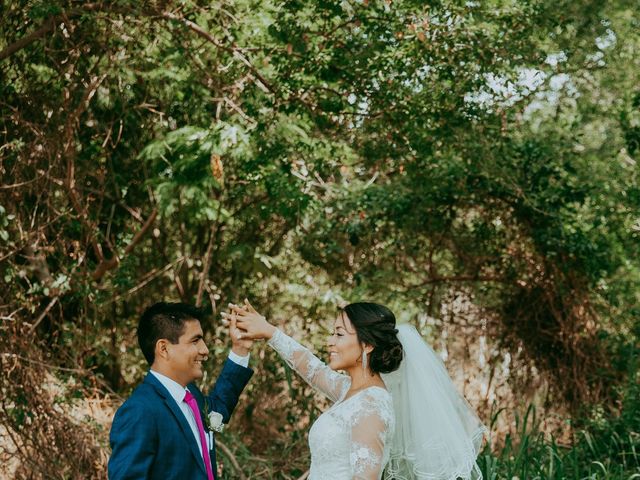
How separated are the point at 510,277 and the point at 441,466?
5205 mm

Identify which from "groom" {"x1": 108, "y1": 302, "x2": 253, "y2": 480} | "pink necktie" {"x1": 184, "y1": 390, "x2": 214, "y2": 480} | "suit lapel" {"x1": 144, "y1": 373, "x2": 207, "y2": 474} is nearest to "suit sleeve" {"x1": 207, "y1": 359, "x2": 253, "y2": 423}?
"groom" {"x1": 108, "y1": 302, "x2": 253, "y2": 480}

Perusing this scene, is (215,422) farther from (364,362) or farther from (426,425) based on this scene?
(426,425)

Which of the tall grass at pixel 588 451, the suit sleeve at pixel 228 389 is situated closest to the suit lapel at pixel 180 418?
the suit sleeve at pixel 228 389

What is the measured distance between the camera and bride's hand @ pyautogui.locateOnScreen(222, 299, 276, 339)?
153 inches

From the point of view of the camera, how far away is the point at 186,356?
3.37 meters

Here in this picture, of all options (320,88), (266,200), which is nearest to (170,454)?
(320,88)

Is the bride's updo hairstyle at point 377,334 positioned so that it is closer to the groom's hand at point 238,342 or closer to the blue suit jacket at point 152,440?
the groom's hand at point 238,342

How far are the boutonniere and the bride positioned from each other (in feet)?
1.34

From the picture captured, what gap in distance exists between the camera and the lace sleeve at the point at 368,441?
330 centimetres

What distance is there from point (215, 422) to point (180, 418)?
0.91ft

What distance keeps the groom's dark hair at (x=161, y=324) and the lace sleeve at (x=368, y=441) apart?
0.80 metres

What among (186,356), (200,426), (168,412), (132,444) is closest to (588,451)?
(200,426)

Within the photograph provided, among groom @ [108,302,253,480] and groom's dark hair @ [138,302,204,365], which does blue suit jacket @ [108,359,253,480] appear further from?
groom's dark hair @ [138,302,204,365]

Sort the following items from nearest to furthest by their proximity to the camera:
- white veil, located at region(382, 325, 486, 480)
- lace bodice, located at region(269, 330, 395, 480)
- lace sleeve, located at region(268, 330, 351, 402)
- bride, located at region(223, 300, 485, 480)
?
lace bodice, located at region(269, 330, 395, 480), bride, located at region(223, 300, 485, 480), white veil, located at region(382, 325, 486, 480), lace sleeve, located at region(268, 330, 351, 402)
